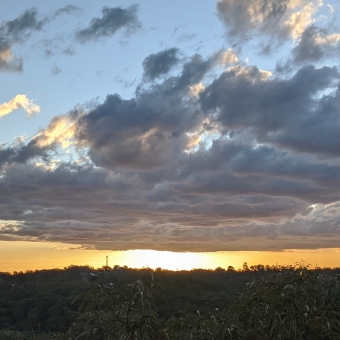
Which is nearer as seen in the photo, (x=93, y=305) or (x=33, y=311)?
(x=93, y=305)

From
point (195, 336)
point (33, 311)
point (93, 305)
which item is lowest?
point (33, 311)

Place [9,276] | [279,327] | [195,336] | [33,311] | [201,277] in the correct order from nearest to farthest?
[279,327]
[195,336]
[33,311]
[201,277]
[9,276]

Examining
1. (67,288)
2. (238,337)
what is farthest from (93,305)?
(67,288)

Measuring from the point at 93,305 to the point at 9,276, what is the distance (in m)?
110

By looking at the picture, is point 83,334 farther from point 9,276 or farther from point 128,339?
point 9,276

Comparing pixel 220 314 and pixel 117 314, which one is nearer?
pixel 117 314

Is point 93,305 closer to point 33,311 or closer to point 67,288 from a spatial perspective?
point 33,311

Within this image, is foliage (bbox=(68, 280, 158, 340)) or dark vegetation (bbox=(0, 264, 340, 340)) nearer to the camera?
dark vegetation (bbox=(0, 264, 340, 340))

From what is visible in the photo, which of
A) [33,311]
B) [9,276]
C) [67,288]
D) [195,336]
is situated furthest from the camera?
[9,276]

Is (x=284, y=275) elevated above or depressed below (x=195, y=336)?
above

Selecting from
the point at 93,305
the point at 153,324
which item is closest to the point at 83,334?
the point at 93,305

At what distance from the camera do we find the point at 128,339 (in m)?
3.97

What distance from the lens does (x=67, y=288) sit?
262ft

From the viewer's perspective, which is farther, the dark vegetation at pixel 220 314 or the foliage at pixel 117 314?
the foliage at pixel 117 314
